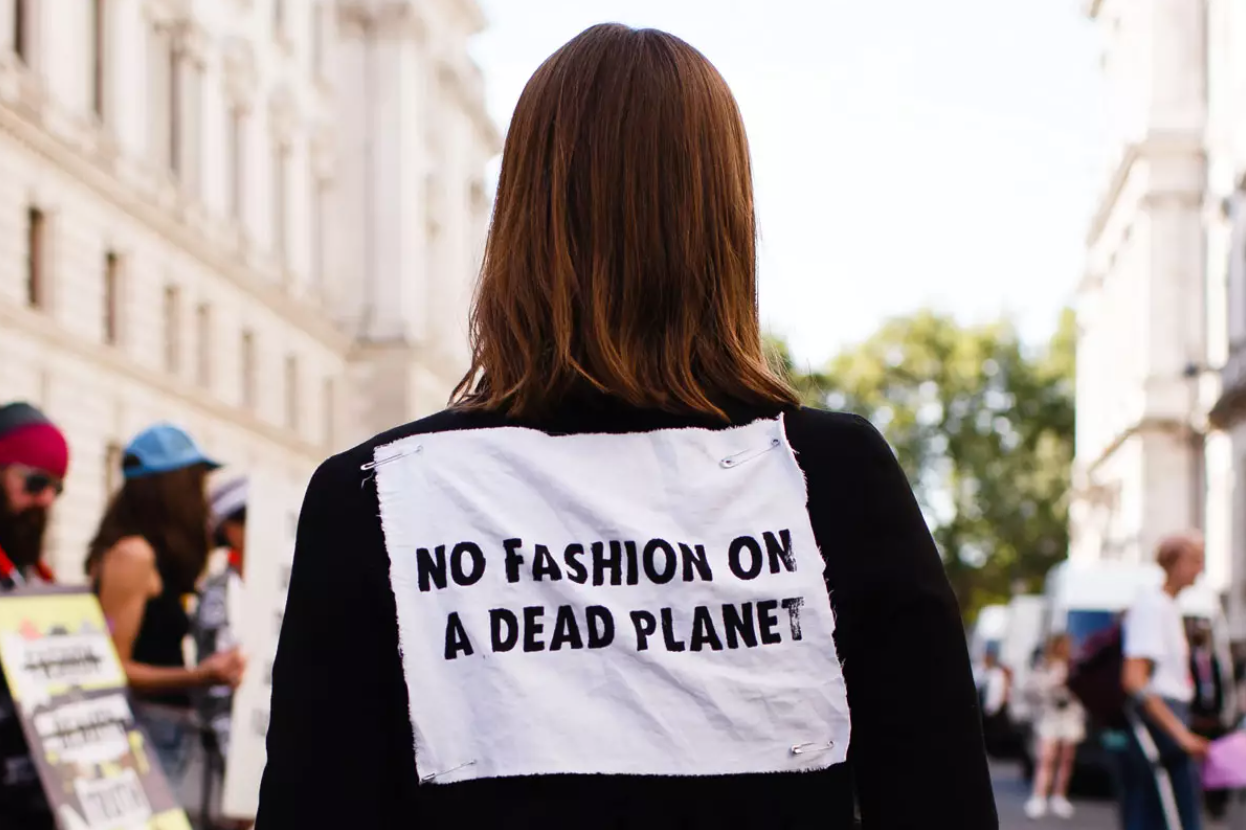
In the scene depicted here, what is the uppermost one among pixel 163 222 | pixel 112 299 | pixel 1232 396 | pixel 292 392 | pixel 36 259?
pixel 163 222

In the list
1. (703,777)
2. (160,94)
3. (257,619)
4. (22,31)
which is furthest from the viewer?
(160,94)

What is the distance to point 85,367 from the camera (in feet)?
98.6

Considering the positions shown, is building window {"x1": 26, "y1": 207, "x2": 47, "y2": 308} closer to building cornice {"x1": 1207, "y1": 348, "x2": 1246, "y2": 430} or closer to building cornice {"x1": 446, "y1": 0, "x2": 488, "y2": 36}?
building cornice {"x1": 1207, "y1": 348, "x2": 1246, "y2": 430}

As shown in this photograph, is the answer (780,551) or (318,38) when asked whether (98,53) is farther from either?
(780,551)

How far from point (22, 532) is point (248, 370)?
121 feet

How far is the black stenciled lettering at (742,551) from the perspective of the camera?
211 cm

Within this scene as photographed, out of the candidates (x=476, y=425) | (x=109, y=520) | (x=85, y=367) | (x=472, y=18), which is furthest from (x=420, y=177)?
(x=476, y=425)

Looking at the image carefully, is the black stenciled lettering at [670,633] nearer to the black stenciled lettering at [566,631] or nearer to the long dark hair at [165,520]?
the black stenciled lettering at [566,631]

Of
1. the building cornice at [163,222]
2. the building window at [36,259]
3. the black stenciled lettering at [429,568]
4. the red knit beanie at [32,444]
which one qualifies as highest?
the building cornice at [163,222]

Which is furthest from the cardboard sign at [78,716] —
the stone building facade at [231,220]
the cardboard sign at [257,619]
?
the stone building facade at [231,220]

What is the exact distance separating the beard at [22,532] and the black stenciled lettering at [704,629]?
3.67 meters

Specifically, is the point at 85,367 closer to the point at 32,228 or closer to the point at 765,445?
the point at 32,228

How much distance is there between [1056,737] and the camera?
69.4 feet

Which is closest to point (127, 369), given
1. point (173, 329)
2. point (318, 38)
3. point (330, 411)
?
point (173, 329)
